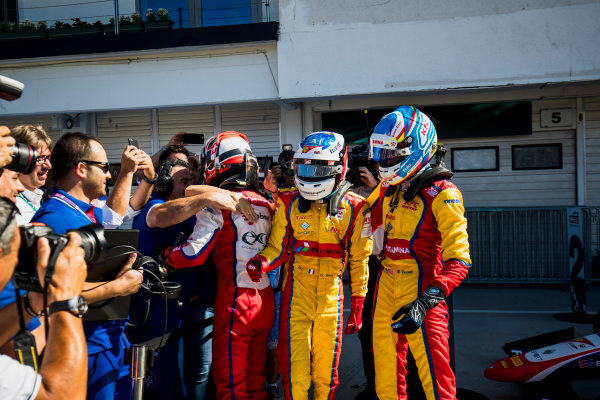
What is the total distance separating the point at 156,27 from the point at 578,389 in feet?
27.1

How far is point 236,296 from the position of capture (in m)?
2.94

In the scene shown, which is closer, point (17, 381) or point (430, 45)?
point (17, 381)

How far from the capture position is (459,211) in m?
2.81

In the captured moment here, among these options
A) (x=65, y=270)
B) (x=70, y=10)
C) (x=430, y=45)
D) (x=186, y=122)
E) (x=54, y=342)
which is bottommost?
(x=54, y=342)

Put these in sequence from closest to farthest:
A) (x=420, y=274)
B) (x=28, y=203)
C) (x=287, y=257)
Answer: (x=420, y=274) < (x=287, y=257) < (x=28, y=203)

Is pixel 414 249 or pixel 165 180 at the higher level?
pixel 165 180

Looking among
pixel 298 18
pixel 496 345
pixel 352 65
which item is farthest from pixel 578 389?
pixel 298 18

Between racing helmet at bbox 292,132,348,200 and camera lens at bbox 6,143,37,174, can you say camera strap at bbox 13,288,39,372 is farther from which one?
racing helmet at bbox 292,132,348,200

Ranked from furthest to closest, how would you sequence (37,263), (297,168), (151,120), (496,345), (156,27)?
(151,120), (156,27), (496,345), (297,168), (37,263)

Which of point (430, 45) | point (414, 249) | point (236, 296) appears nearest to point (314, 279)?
point (236, 296)

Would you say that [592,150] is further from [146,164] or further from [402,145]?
[146,164]

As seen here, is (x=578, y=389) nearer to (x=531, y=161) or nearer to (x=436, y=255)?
(x=436, y=255)

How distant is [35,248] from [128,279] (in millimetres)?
734

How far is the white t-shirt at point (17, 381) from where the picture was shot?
1379mm
